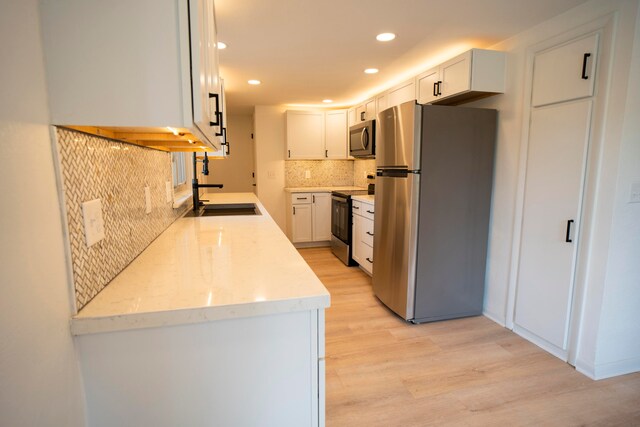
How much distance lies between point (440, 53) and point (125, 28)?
2.70 m

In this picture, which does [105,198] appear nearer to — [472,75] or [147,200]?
[147,200]

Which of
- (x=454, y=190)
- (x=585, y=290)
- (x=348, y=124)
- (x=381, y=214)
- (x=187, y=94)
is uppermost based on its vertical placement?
(x=348, y=124)

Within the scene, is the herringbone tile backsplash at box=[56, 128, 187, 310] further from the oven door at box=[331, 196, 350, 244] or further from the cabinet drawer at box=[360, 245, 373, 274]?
the oven door at box=[331, 196, 350, 244]

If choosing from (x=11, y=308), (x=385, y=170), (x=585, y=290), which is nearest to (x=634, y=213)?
(x=585, y=290)

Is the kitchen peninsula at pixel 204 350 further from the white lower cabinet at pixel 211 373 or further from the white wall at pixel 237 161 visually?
the white wall at pixel 237 161

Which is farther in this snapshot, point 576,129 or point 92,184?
point 576,129

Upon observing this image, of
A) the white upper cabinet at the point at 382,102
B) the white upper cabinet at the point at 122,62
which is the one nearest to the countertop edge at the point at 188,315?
the white upper cabinet at the point at 122,62

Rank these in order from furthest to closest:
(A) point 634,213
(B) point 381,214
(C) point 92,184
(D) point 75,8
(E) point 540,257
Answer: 1. (B) point 381,214
2. (E) point 540,257
3. (A) point 634,213
4. (C) point 92,184
5. (D) point 75,8

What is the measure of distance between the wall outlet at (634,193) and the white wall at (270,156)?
14.0 feet

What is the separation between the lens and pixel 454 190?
2561mm

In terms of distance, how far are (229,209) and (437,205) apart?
1.75 metres

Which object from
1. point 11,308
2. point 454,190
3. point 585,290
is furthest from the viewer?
point 454,190

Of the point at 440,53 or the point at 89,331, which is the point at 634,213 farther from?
the point at 89,331

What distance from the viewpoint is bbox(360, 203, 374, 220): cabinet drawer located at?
3504 millimetres
